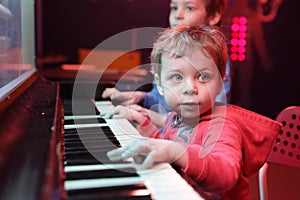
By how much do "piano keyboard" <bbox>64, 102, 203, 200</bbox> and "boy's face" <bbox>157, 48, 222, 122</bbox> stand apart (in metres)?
0.17

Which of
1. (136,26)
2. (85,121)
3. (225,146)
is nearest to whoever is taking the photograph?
(225,146)

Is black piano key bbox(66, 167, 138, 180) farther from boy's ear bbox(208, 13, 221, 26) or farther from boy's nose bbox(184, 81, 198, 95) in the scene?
boy's ear bbox(208, 13, 221, 26)

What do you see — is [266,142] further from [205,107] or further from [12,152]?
[12,152]

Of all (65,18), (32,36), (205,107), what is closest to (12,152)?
(205,107)

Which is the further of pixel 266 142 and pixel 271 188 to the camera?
pixel 271 188

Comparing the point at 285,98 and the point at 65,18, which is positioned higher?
the point at 65,18

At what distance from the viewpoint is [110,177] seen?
607 millimetres

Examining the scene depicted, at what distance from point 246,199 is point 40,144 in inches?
21.9

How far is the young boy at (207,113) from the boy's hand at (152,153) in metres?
0.04

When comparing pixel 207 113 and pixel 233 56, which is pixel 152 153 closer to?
pixel 207 113

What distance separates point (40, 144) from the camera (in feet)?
2.05

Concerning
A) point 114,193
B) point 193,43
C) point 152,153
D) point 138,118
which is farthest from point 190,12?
point 114,193

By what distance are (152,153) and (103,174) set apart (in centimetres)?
8

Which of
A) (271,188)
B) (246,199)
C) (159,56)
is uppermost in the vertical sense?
(159,56)
